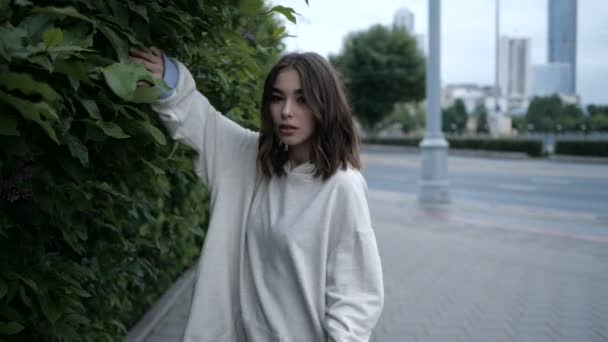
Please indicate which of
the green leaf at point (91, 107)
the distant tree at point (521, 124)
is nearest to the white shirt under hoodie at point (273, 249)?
the green leaf at point (91, 107)

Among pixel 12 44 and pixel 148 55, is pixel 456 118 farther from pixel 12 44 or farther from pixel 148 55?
pixel 12 44

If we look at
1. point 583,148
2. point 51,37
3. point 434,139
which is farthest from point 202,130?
point 583,148

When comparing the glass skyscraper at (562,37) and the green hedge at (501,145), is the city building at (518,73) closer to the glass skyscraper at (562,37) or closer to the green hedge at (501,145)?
the glass skyscraper at (562,37)

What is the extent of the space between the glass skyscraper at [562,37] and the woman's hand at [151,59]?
2903 inches

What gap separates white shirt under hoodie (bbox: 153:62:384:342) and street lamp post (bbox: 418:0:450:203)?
1168 centimetres

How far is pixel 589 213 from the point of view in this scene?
1267cm

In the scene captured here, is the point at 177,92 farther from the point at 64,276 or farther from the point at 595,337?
the point at 595,337

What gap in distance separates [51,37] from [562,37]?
90.9 meters

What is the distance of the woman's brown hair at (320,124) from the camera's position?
1.83 meters

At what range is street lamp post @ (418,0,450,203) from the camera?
13070 mm

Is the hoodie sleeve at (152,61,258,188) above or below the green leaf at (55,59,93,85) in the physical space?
below

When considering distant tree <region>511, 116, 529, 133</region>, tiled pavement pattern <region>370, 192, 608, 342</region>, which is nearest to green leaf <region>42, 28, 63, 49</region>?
tiled pavement pattern <region>370, 192, 608, 342</region>

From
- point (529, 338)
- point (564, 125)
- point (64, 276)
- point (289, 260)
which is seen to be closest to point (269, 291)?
point (289, 260)

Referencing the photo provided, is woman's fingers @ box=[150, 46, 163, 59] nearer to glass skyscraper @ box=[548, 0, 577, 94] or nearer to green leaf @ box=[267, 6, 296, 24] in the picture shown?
green leaf @ box=[267, 6, 296, 24]
